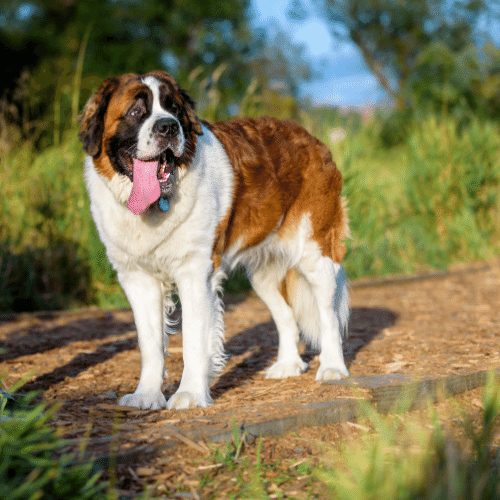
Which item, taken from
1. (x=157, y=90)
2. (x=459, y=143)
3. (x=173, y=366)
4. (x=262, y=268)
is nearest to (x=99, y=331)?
(x=173, y=366)

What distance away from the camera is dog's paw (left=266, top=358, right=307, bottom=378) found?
564cm

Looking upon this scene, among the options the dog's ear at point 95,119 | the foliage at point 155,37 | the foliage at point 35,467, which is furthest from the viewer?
the foliage at point 155,37

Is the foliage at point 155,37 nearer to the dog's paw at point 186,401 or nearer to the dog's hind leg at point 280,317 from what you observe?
the dog's hind leg at point 280,317

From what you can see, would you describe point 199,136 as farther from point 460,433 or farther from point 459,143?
point 459,143

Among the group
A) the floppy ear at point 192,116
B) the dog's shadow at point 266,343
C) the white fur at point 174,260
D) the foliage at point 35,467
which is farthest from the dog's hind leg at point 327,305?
the foliage at point 35,467

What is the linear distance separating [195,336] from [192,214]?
0.63 meters

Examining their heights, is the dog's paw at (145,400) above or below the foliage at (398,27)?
below

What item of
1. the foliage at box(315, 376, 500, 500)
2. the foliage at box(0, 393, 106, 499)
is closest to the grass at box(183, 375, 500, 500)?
the foliage at box(315, 376, 500, 500)

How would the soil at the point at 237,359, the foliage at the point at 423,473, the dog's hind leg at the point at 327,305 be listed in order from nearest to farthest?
the foliage at the point at 423,473
the soil at the point at 237,359
the dog's hind leg at the point at 327,305

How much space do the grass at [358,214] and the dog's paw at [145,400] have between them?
381cm

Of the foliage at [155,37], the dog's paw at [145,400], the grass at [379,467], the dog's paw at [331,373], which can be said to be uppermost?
the foliage at [155,37]

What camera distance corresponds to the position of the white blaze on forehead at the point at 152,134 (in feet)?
15.0

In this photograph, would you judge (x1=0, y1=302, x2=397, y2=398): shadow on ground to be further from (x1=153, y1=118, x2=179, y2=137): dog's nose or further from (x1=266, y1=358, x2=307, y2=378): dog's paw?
(x1=153, y1=118, x2=179, y2=137): dog's nose

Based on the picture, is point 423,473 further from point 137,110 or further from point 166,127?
point 137,110
